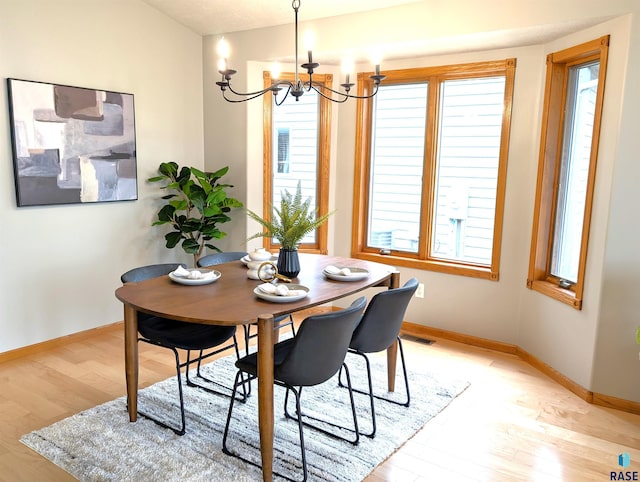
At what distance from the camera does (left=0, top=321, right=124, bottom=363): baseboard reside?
3.58m

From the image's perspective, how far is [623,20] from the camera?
2867 mm

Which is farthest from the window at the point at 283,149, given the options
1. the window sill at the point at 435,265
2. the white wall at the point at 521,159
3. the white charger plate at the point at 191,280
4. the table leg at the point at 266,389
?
the table leg at the point at 266,389

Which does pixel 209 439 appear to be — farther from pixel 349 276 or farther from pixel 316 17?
pixel 316 17

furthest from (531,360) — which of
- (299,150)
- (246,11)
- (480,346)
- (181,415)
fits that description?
(246,11)

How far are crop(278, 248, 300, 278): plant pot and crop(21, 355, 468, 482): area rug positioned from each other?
80 cm

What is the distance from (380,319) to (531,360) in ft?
5.70

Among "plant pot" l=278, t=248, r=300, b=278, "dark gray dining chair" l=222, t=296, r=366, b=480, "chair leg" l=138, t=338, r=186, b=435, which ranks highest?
"plant pot" l=278, t=248, r=300, b=278

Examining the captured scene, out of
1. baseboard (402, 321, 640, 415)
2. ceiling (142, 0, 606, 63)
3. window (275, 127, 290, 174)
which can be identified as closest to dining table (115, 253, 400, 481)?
baseboard (402, 321, 640, 415)

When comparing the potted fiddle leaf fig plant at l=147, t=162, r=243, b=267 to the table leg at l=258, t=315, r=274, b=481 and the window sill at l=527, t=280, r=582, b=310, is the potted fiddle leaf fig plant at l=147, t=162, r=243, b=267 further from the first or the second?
the window sill at l=527, t=280, r=582, b=310

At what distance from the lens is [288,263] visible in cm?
284

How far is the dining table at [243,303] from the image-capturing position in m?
2.14

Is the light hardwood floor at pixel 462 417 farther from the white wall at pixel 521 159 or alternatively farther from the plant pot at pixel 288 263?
the plant pot at pixel 288 263

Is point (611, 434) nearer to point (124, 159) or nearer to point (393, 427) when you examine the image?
point (393, 427)

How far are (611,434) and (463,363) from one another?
1110 mm
